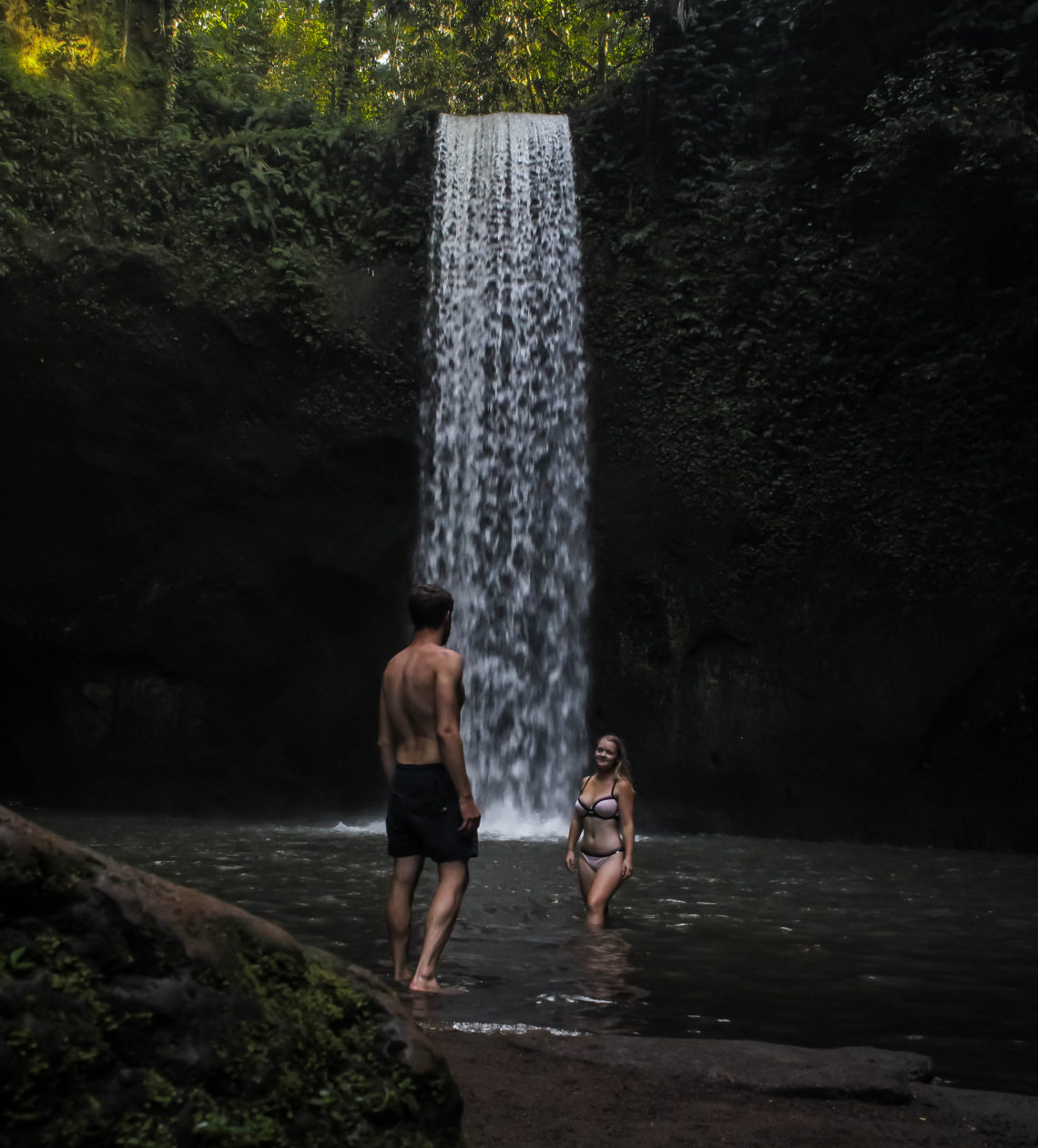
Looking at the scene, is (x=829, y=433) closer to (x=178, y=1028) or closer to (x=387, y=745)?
(x=387, y=745)

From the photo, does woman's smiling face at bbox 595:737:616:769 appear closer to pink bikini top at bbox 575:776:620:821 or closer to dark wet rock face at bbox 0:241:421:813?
pink bikini top at bbox 575:776:620:821

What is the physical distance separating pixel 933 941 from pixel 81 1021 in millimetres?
6045

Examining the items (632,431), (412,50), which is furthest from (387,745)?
(412,50)

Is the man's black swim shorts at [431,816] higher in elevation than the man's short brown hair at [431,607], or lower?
lower

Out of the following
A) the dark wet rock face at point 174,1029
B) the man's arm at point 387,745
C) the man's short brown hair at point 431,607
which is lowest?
the dark wet rock face at point 174,1029

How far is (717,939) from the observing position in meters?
6.71

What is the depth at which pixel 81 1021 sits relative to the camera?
6.45 feet

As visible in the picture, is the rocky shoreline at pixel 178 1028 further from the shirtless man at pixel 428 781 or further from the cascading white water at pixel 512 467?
the cascading white water at pixel 512 467

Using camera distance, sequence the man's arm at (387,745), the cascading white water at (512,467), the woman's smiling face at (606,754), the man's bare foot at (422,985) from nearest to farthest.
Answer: the man's bare foot at (422,985) < the man's arm at (387,745) < the woman's smiling face at (606,754) < the cascading white water at (512,467)

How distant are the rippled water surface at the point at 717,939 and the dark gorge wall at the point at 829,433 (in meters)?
2.42

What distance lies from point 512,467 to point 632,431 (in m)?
1.70

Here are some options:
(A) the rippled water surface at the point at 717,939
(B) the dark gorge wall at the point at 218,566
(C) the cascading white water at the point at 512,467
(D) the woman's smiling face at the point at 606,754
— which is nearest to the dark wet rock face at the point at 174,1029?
(A) the rippled water surface at the point at 717,939

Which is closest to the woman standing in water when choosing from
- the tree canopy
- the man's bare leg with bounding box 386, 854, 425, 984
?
the man's bare leg with bounding box 386, 854, 425, 984

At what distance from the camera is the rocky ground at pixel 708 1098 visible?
310cm
